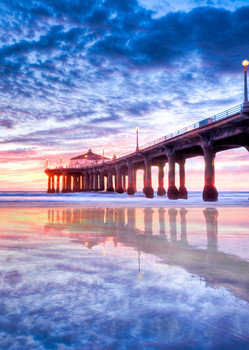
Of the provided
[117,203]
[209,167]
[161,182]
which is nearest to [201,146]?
[209,167]

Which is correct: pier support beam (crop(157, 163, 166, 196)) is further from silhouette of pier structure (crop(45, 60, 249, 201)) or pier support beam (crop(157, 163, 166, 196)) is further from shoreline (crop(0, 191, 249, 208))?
shoreline (crop(0, 191, 249, 208))

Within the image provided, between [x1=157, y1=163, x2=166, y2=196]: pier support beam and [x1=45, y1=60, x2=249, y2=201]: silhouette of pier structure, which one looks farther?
[x1=157, y1=163, x2=166, y2=196]: pier support beam

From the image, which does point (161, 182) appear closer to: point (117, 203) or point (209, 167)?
point (209, 167)

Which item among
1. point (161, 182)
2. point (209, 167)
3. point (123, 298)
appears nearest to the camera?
point (123, 298)

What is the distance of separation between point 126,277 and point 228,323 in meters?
1.73

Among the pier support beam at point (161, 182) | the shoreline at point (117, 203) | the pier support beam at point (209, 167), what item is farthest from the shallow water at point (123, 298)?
the pier support beam at point (161, 182)

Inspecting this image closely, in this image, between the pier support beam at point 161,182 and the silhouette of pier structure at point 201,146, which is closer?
the silhouette of pier structure at point 201,146

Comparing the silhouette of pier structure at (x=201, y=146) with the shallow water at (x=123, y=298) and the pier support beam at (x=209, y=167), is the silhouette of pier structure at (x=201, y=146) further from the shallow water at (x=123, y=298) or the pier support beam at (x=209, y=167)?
the shallow water at (x=123, y=298)

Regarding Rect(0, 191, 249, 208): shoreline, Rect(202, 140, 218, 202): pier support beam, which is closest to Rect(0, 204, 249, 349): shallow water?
Rect(0, 191, 249, 208): shoreline

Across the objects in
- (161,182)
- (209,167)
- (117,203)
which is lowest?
(117,203)

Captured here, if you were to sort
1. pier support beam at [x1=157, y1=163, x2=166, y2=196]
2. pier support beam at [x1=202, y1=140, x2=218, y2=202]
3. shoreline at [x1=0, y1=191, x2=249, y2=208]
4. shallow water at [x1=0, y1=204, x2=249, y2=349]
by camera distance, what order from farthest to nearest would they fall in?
pier support beam at [x1=157, y1=163, x2=166, y2=196] → pier support beam at [x1=202, y1=140, x2=218, y2=202] → shoreline at [x1=0, y1=191, x2=249, y2=208] → shallow water at [x1=0, y1=204, x2=249, y2=349]

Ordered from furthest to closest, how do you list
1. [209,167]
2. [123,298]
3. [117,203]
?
[209,167], [117,203], [123,298]

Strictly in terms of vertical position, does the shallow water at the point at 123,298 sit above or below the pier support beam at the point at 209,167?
below

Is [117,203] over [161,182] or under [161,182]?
under
